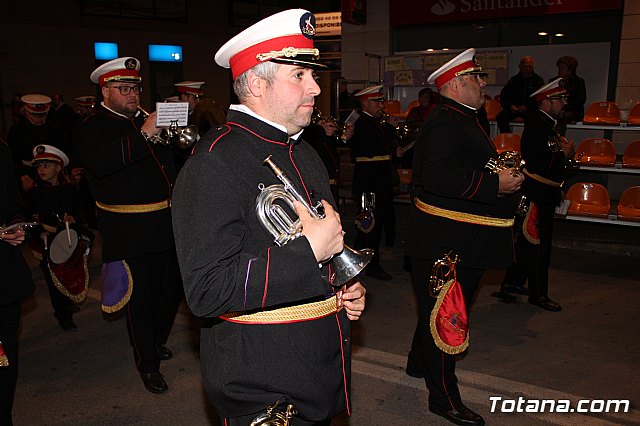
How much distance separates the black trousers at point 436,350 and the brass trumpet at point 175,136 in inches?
72.3

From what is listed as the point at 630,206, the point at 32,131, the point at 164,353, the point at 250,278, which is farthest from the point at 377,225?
the point at 250,278

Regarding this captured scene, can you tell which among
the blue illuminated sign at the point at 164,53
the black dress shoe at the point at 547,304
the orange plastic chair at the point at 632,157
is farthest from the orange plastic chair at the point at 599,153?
the blue illuminated sign at the point at 164,53

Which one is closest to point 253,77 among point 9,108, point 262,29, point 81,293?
point 262,29

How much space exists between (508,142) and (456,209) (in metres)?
5.91

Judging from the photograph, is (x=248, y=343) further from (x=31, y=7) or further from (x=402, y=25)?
(x=31, y=7)

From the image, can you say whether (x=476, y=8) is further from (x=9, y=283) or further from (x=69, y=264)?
(x=9, y=283)

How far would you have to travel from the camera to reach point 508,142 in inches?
371

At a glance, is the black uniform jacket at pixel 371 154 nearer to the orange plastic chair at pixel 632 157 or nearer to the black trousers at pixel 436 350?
the orange plastic chair at pixel 632 157

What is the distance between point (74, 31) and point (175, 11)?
14.3 feet

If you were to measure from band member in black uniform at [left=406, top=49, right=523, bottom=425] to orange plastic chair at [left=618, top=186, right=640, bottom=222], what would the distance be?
507 centimetres

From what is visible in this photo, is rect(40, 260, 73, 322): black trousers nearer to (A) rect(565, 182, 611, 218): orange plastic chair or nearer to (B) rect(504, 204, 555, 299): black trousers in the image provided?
(B) rect(504, 204, 555, 299): black trousers

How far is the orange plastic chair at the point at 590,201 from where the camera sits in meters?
8.46

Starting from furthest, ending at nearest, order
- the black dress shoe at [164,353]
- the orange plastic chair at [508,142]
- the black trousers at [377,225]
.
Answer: the orange plastic chair at [508,142] → the black trousers at [377,225] → the black dress shoe at [164,353]

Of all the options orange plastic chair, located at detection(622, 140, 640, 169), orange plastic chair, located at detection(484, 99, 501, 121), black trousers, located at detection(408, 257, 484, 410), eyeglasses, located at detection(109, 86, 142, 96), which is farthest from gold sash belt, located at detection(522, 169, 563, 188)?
orange plastic chair, located at detection(484, 99, 501, 121)
